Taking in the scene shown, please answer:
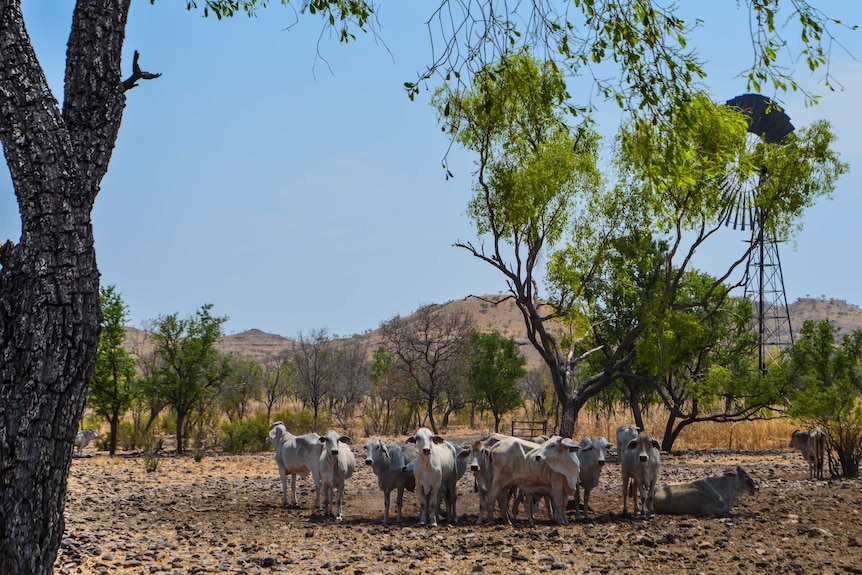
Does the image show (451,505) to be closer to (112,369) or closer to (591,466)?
(591,466)

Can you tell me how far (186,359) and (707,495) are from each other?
79.2 ft

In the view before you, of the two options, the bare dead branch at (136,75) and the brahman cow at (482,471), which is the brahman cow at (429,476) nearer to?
the brahman cow at (482,471)

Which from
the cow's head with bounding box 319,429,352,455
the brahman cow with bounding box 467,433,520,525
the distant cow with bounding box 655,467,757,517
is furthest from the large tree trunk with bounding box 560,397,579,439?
the cow's head with bounding box 319,429,352,455

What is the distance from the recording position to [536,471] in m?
14.6

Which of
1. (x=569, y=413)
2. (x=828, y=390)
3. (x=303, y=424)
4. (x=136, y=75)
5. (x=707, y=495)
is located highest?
(x=136, y=75)

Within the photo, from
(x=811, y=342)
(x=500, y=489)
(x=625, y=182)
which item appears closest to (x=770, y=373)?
(x=811, y=342)

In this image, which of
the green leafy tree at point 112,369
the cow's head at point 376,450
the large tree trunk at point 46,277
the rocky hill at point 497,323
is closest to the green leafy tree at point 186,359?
the green leafy tree at point 112,369

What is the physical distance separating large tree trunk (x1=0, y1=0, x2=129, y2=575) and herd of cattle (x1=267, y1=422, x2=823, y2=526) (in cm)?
898

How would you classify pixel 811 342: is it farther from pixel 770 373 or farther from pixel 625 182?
pixel 625 182

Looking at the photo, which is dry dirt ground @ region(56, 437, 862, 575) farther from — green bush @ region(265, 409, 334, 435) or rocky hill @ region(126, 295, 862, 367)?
rocky hill @ region(126, 295, 862, 367)

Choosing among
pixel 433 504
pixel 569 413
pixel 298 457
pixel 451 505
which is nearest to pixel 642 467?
pixel 451 505

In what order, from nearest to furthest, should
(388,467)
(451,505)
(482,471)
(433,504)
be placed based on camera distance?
(433,504)
(451,505)
(482,471)
(388,467)

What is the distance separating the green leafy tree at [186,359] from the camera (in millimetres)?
34062

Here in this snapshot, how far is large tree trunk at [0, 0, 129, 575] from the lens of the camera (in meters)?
5.39
